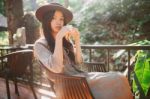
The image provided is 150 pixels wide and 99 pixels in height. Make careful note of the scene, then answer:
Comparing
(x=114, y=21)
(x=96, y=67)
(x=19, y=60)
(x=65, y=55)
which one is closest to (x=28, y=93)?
(x=19, y=60)

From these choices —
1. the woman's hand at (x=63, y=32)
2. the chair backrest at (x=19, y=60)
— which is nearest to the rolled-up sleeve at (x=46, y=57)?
the woman's hand at (x=63, y=32)

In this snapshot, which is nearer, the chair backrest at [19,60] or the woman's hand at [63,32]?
the woman's hand at [63,32]

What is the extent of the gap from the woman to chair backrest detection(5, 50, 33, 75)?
0.96m

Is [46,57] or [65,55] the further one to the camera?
[65,55]

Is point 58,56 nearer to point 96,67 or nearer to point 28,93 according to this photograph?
point 96,67

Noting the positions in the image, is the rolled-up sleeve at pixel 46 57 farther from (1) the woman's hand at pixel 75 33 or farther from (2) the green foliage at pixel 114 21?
(2) the green foliage at pixel 114 21

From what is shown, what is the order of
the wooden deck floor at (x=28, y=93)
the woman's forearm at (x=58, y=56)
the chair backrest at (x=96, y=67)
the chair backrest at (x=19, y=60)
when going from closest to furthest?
the woman's forearm at (x=58, y=56)
the chair backrest at (x=96, y=67)
the chair backrest at (x=19, y=60)
the wooden deck floor at (x=28, y=93)

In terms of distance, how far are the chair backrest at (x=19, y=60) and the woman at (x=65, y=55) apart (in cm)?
96

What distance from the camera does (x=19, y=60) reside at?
420cm

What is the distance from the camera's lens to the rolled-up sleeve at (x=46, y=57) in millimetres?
2901

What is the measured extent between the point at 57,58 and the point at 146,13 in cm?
753

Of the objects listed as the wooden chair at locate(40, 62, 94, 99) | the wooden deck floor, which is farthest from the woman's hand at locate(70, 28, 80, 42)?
the wooden deck floor

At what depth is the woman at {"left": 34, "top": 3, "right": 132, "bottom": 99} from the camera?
283 centimetres

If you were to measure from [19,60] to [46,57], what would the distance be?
4.25 ft
